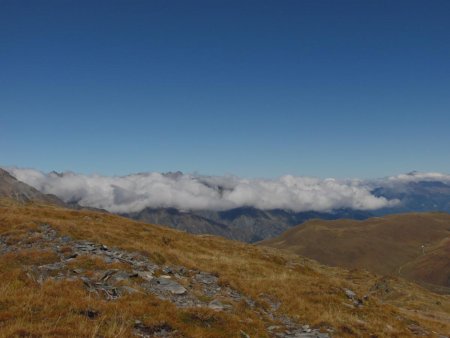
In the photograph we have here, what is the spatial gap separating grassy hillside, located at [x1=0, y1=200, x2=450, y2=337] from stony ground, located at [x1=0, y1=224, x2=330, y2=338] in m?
0.07

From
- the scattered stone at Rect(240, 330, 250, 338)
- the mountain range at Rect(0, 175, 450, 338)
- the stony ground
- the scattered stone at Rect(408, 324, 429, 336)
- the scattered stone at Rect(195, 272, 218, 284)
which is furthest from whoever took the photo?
the scattered stone at Rect(195, 272, 218, 284)

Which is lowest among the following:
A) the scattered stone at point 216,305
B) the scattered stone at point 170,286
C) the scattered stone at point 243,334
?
the scattered stone at point 216,305

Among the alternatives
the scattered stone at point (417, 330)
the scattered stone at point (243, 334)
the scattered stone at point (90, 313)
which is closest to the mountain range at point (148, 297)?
the scattered stone at point (90, 313)

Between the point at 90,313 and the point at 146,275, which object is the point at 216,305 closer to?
the point at 146,275

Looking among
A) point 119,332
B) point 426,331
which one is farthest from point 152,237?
point 119,332

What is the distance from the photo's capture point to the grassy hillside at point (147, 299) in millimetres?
13484

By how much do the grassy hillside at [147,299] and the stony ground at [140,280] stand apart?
0.24 ft

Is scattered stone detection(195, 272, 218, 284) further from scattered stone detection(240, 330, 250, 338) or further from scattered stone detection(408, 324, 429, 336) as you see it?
scattered stone detection(408, 324, 429, 336)

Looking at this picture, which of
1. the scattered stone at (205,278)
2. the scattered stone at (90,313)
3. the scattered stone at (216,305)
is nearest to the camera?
the scattered stone at (90,313)

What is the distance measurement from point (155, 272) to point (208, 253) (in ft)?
60.4

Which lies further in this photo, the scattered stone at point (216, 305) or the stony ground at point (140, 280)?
the scattered stone at point (216, 305)

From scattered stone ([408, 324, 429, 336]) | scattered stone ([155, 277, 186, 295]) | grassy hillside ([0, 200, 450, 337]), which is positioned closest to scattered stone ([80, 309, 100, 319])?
grassy hillside ([0, 200, 450, 337])

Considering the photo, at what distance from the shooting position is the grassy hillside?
13484mm

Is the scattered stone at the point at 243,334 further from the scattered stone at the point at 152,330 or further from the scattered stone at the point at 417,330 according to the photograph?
the scattered stone at the point at 417,330
